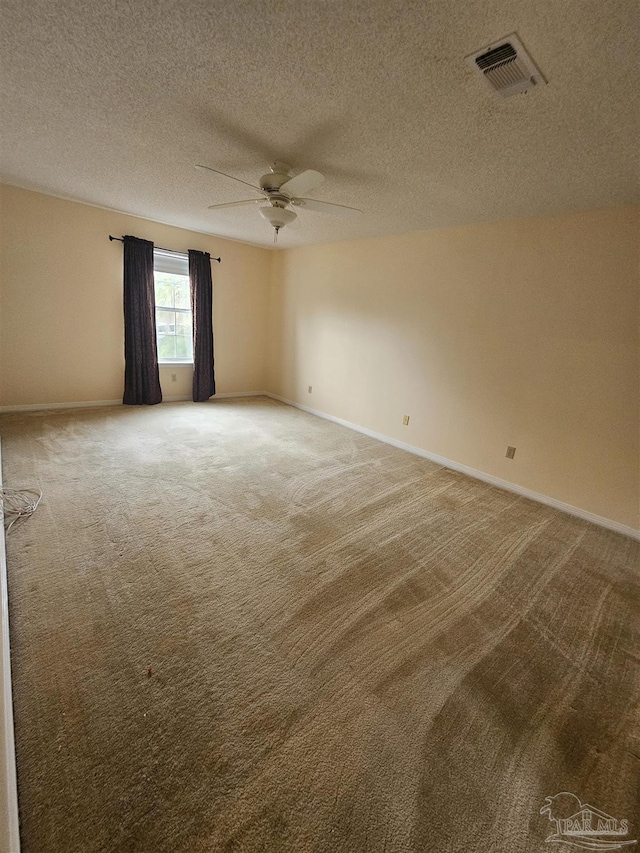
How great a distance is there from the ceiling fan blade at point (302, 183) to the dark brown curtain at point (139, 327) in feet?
10.4

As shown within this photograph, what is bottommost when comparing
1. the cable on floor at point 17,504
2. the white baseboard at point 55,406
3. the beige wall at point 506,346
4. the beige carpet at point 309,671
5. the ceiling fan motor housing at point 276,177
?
the beige carpet at point 309,671

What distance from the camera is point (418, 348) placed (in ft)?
13.1

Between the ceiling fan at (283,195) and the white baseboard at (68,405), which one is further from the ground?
the ceiling fan at (283,195)

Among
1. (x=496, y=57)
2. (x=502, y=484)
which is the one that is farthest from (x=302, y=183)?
(x=502, y=484)

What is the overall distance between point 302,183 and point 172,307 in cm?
372

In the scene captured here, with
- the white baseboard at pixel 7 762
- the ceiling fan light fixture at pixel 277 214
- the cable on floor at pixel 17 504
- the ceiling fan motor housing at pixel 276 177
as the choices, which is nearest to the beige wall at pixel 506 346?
the ceiling fan light fixture at pixel 277 214

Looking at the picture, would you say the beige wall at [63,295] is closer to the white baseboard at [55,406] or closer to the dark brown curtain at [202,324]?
the white baseboard at [55,406]

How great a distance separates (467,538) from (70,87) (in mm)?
3624

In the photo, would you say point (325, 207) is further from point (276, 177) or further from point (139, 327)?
point (139, 327)

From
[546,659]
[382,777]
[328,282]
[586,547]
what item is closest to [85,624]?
[382,777]

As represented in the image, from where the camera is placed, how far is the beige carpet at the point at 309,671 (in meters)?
0.99

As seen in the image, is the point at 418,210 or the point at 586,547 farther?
the point at 418,210

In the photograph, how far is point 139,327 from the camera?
471cm

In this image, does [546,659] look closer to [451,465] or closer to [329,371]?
[451,465]
